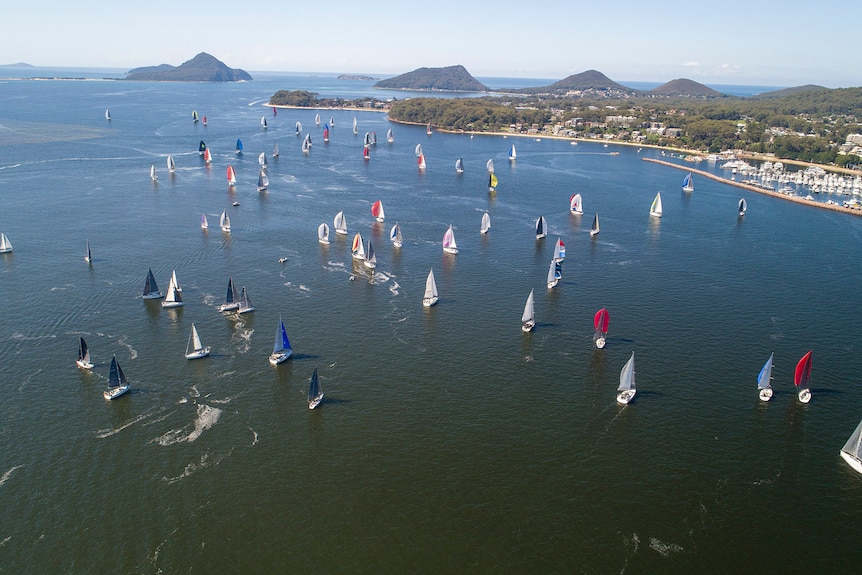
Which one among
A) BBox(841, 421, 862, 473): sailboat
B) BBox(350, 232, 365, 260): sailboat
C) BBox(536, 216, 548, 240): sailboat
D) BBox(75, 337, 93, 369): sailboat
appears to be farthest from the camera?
BBox(536, 216, 548, 240): sailboat

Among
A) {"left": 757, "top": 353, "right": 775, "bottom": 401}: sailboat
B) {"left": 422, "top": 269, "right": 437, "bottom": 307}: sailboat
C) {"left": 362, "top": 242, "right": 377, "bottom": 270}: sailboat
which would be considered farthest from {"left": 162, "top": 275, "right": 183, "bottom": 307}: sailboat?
{"left": 757, "top": 353, "right": 775, "bottom": 401}: sailboat

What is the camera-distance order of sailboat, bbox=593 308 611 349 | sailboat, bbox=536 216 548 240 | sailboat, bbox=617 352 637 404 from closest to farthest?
sailboat, bbox=617 352 637 404, sailboat, bbox=593 308 611 349, sailboat, bbox=536 216 548 240

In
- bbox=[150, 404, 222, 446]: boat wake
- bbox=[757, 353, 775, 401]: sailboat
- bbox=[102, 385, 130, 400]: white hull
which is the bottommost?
bbox=[150, 404, 222, 446]: boat wake

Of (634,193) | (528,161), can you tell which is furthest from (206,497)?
(528,161)

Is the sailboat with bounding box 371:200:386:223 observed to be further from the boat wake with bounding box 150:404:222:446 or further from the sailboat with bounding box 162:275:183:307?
the boat wake with bounding box 150:404:222:446

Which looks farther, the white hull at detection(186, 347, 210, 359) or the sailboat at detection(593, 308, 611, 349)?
the sailboat at detection(593, 308, 611, 349)

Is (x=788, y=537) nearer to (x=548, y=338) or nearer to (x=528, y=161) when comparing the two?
(x=548, y=338)

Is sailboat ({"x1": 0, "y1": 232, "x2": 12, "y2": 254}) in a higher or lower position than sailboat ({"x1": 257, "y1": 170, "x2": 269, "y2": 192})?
lower

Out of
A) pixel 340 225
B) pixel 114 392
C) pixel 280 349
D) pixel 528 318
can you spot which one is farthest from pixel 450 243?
pixel 114 392

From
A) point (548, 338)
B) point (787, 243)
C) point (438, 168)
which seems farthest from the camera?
point (438, 168)

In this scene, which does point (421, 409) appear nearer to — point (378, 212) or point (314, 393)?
point (314, 393)
